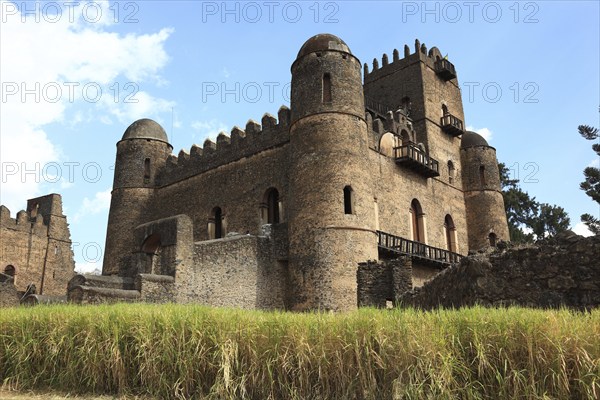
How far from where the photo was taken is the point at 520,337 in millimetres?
5812

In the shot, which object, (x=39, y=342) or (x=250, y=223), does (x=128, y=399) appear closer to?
(x=39, y=342)

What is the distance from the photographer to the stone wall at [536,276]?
754 centimetres

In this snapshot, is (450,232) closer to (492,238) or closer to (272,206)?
(492,238)

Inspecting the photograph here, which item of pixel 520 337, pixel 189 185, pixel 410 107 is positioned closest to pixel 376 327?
pixel 520 337

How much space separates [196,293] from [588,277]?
37.0 ft

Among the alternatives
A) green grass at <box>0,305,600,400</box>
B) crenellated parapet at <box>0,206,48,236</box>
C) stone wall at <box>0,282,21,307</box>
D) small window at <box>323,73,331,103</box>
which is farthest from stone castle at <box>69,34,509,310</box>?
green grass at <box>0,305,600,400</box>

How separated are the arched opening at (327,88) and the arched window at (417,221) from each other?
6.75 m

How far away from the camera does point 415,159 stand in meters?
23.1

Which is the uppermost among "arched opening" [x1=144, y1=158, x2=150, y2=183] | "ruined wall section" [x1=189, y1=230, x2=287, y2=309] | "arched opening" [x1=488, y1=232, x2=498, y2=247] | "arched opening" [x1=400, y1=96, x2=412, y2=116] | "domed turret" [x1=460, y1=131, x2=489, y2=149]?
"arched opening" [x1=400, y1=96, x2=412, y2=116]

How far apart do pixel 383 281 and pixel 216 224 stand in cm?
988

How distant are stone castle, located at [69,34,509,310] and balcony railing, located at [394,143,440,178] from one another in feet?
0.32

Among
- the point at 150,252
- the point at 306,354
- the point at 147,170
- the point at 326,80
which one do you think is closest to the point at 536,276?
the point at 306,354

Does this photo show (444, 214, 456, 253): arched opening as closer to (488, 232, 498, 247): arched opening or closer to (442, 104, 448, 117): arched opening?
(488, 232, 498, 247): arched opening

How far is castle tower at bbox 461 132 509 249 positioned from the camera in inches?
1054
